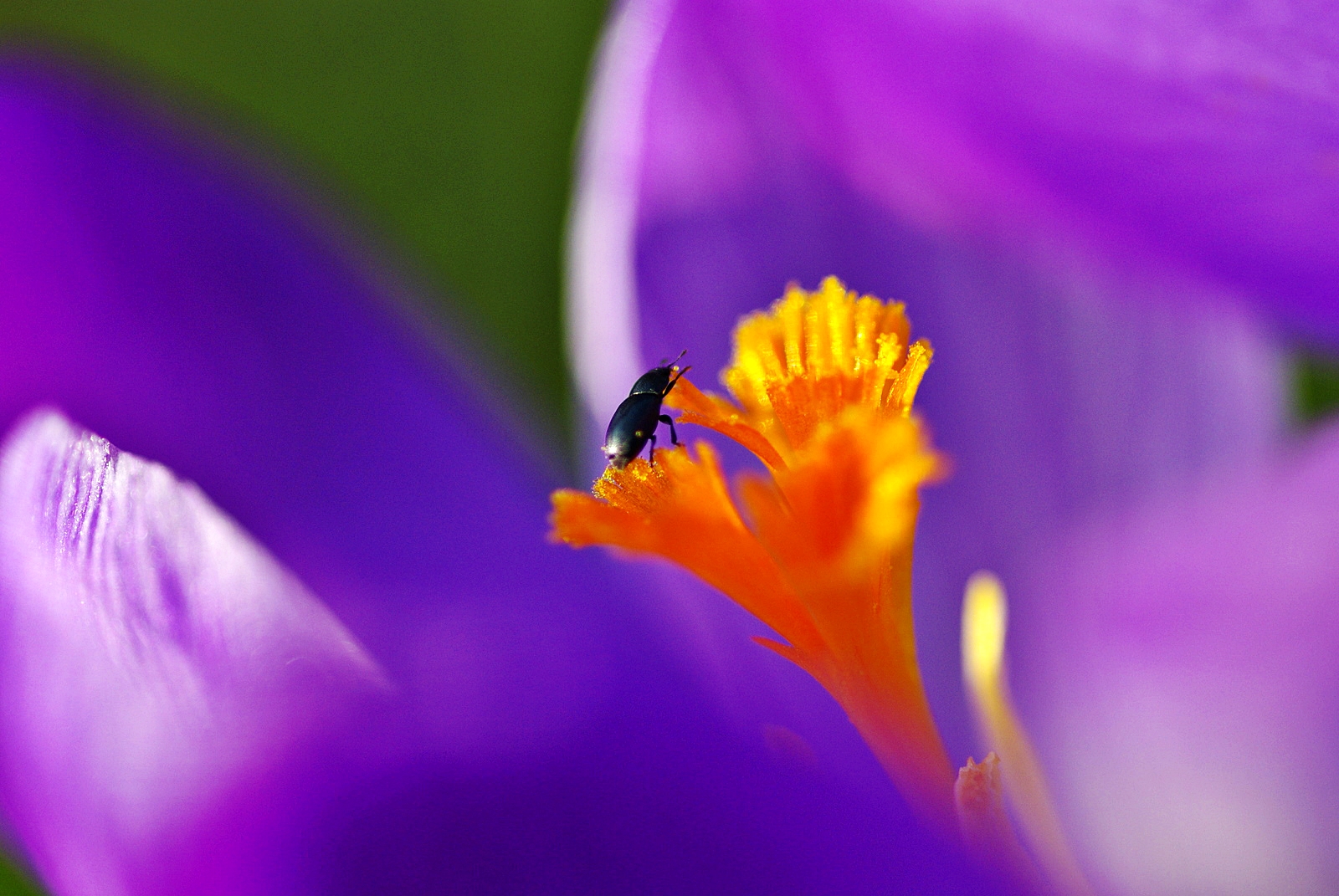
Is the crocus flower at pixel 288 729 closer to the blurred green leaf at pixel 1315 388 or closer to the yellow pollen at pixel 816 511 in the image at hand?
the yellow pollen at pixel 816 511

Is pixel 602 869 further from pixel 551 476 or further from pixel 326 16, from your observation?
pixel 326 16

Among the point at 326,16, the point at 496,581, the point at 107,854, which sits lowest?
the point at 107,854

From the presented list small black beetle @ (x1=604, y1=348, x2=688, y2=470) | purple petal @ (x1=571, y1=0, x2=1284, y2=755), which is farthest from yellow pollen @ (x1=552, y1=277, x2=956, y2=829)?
purple petal @ (x1=571, y1=0, x2=1284, y2=755)

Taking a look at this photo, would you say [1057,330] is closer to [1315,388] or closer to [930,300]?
[930,300]

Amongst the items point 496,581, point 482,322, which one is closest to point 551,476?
point 496,581

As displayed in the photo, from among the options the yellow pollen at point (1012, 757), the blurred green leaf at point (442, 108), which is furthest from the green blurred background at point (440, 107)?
the yellow pollen at point (1012, 757)
